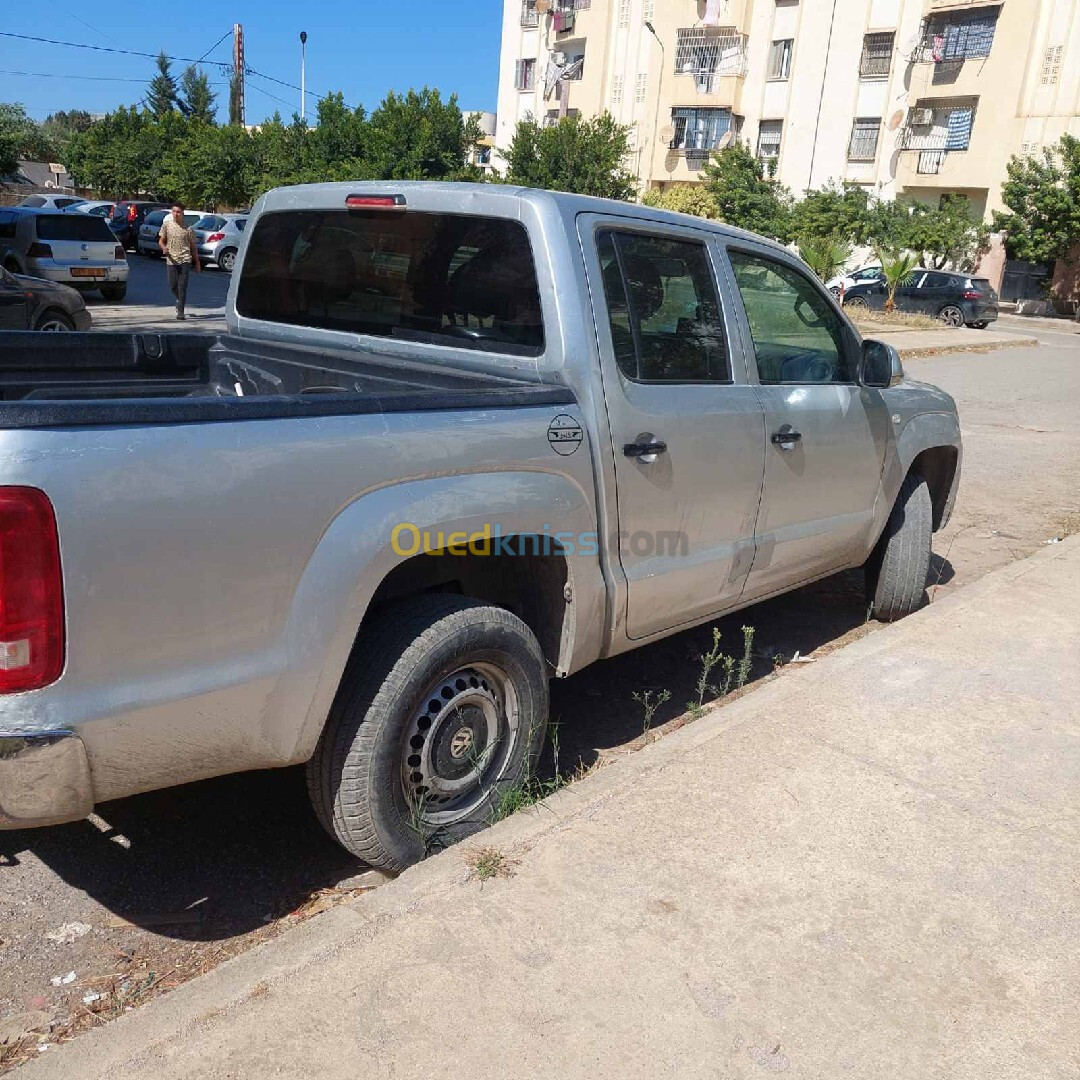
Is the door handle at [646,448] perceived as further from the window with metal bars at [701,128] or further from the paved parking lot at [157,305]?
the window with metal bars at [701,128]

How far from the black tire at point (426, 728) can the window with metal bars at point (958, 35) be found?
46147mm

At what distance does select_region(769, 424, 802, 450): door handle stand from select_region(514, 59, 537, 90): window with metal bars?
185ft

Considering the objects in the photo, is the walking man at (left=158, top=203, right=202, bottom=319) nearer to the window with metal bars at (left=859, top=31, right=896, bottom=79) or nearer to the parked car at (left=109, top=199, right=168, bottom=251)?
the parked car at (left=109, top=199, right=168, bottom=251)

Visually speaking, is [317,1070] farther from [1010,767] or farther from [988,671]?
[988,671]

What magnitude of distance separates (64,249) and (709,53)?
36063mm

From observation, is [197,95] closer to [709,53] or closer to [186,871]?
[709,53]

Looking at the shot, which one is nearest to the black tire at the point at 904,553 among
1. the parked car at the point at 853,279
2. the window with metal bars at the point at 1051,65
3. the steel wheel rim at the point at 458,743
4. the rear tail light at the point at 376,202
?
the steel wheel rim at the point at 458,743

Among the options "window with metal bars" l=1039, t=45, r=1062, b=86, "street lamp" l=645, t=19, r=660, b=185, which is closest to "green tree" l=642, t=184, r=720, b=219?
"street lamp" l=645, t=19, r=660, b=185

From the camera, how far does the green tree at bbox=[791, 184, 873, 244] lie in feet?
134

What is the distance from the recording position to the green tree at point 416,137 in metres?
41.2

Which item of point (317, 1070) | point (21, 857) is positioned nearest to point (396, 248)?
point (21, 857)

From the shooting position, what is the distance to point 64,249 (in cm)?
1994

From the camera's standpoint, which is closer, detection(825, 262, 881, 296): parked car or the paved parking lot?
the paved parking lot

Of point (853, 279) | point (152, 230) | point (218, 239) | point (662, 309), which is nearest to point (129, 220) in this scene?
point (152, 230)
